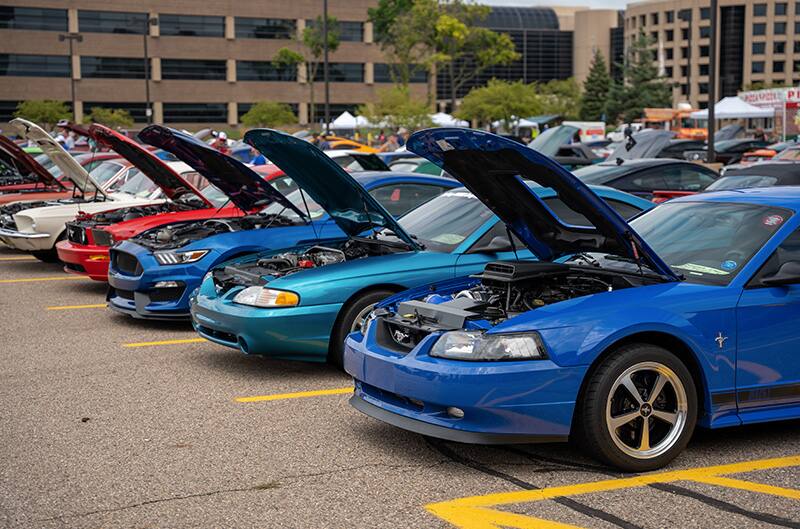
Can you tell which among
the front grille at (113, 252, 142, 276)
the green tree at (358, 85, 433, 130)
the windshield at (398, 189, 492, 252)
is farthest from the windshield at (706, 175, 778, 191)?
the green tree at (358, 85, 433, 130)

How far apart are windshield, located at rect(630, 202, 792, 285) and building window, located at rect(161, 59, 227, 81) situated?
7744cm

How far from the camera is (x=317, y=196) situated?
28.5 feet

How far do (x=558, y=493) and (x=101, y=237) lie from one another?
26.5 ft

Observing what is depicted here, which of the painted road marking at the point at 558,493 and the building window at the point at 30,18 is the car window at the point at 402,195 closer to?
the painted road marking at the point at 558,493

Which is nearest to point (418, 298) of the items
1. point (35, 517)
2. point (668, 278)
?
point (668, 278)

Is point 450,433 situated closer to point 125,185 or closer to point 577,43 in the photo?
point 125,185

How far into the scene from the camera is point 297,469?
5.49 meters

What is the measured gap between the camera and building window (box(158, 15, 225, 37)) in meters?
79.6

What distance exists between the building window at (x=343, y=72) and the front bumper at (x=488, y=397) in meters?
80.5

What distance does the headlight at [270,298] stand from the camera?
745 cm

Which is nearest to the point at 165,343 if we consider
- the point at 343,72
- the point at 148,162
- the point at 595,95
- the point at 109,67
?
the point at 148,162

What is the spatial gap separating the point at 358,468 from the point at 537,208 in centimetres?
200

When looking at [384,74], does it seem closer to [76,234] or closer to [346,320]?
[76,234]

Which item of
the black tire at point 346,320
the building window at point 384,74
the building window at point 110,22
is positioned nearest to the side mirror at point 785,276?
the black tire at point 346,320
